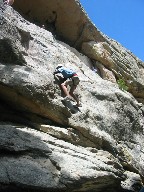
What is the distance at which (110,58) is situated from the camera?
71.7 feet

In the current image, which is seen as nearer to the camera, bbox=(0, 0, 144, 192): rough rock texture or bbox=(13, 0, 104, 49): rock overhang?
bbox=(0, 0, 144, 192): rough rock texture

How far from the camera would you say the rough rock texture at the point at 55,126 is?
32.0 feet

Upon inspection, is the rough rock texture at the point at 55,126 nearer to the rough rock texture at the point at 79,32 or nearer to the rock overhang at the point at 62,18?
the rough rock texture at the point at 79,32

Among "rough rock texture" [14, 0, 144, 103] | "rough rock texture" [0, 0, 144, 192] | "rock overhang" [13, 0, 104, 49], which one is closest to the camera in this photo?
"rough rock texture" [0, 0, 144, 192]

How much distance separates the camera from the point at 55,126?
41.4 ft

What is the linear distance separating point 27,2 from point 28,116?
9798 mm

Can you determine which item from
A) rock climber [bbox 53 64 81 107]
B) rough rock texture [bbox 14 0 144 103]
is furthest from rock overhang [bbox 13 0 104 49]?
rock climber [bbox 53 64 81 107]

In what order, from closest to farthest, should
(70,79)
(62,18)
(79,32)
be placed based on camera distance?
(70,79), (62,18), (79,32)

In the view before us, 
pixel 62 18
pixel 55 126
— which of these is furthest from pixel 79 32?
pixel 55 126

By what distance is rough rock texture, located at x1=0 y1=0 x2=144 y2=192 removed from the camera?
9762mm

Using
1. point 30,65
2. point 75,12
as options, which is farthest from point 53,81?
point 75,12

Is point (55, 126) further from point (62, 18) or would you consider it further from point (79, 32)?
point (79, 32)

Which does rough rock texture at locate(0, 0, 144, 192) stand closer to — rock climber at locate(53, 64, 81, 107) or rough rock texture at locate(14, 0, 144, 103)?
rock climber at locate(53, 64, 81, 107)

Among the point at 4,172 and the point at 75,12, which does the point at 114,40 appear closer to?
the point at 75,12
